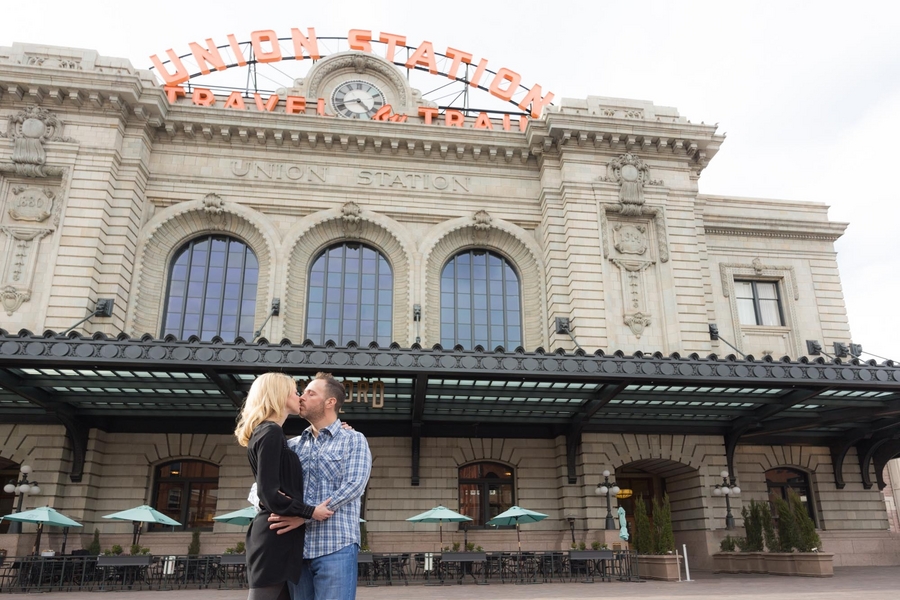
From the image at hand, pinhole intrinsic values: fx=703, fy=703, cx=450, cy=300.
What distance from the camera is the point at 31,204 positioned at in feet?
78.6

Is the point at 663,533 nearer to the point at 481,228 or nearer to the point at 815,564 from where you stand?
the point at 815,564

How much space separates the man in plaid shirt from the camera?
446 cm

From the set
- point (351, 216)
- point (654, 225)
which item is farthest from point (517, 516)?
point (654, 225)

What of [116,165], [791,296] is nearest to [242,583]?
[116,165]

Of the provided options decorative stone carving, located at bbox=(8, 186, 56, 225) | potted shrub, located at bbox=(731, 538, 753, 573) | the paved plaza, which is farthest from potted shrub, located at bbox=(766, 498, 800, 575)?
decorative stone carving, located at bbox=(8, 186, 56, 225)

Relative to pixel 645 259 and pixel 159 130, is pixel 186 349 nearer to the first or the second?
pixel 159 130

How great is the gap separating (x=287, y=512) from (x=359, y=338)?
22001mm

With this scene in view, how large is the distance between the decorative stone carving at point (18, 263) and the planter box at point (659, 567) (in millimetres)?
20979

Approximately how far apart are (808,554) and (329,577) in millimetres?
20079

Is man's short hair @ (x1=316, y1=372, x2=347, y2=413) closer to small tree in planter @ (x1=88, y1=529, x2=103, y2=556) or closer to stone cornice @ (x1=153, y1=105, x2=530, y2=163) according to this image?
small tree in planter @ (x1=88, y1=529, x2=103, y2=556)

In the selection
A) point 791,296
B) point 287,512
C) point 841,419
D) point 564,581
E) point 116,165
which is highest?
point 116,165

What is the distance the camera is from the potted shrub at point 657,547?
19.6 m

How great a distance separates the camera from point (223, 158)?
87.9 ft

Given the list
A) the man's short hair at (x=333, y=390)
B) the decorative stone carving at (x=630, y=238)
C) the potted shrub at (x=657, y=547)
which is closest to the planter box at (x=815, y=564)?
the potted shrub at (x=657, y=547)
